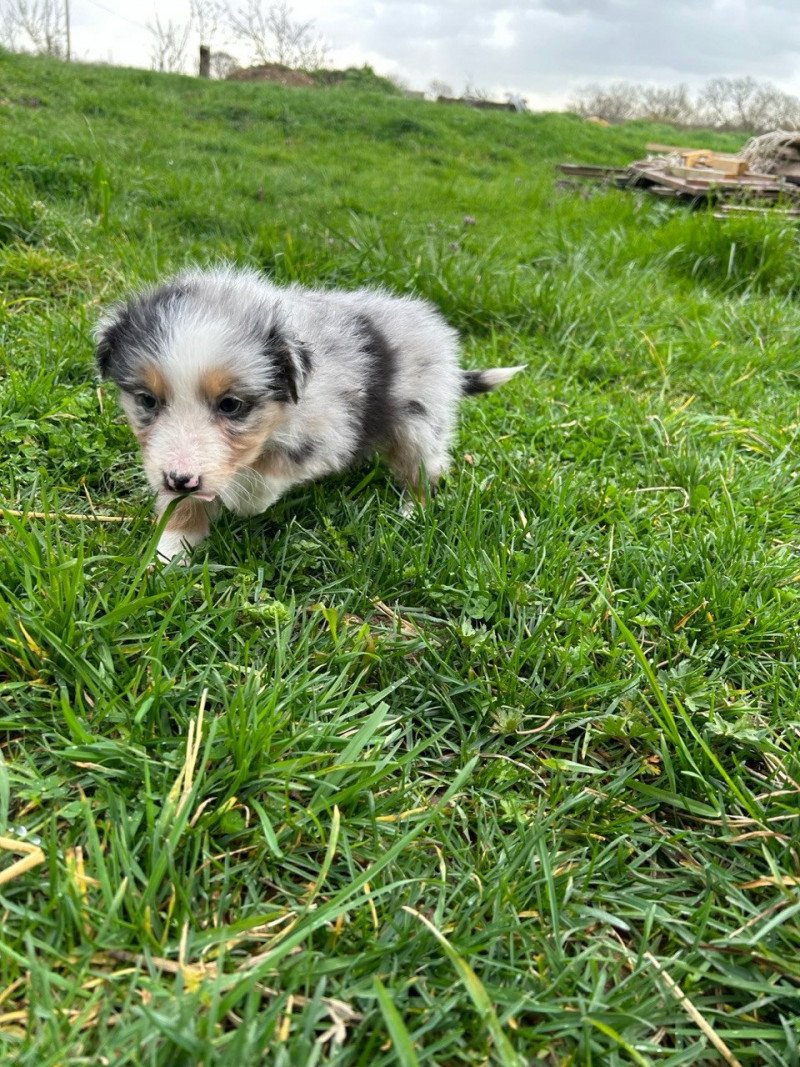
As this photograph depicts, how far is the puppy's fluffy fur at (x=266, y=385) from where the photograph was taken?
7.07 ft

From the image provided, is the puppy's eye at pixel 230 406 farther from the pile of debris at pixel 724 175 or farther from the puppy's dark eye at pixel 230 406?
the pile of debris at pixel 724 175

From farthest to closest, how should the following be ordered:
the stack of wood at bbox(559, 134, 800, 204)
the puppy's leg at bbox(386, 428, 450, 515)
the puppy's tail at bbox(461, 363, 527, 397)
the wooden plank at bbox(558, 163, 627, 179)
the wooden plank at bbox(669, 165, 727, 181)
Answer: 1. the wooden plank at bbox(558, 163, 627, 179)
2. the wooden plank at bbox(669, 165, 727, 181)
3. the stack of wood at bbox(559, 134, 800, 204)
4. the puppy's tail at bbox(461, 363, 527, 397)
5. the puppy's leg at bbox(386, 428, 450, 515)

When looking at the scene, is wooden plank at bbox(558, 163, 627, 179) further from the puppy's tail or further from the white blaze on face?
the white blaze on face

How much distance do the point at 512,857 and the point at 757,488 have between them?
6.86 feet

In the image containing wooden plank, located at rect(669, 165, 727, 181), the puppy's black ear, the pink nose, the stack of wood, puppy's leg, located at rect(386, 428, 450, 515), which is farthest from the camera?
wooden plank, located at rect(669, 165, 727, 181)

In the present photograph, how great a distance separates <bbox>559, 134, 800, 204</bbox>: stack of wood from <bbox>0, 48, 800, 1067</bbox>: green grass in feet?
15.1

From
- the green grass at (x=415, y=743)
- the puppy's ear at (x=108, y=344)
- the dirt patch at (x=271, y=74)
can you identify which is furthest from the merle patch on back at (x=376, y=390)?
the dirt patch at (x=271, y=74)

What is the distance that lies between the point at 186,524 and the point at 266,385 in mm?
636

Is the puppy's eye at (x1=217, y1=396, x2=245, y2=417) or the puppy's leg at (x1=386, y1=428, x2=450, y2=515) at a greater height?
the puppy's eye at (x1=217, y1=396, x2=245, y2=417)

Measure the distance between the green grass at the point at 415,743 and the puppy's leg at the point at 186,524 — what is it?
0.36 feet

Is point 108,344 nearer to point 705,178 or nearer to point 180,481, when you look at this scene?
point 180,481

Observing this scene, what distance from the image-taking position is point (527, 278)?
5164 millimetres

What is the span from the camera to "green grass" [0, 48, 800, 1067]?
1.35 meters

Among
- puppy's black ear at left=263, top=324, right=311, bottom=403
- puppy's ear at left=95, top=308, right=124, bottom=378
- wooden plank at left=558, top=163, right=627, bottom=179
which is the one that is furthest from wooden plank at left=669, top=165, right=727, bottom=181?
puppy's ear at left=95, top=308, right=124, bottom=378
